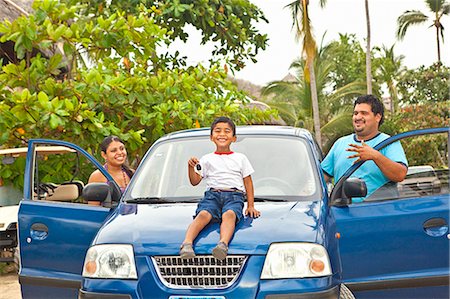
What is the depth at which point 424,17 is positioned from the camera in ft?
153

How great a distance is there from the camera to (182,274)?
471 cm

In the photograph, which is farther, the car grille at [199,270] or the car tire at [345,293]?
the car tire at [345,293]

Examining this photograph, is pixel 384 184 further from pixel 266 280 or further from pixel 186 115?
pixel 186 115

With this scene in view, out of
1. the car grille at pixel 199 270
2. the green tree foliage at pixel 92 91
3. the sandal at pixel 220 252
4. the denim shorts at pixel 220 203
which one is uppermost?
the green tree foliage at pixel 92 91

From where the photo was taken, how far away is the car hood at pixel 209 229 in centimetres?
470

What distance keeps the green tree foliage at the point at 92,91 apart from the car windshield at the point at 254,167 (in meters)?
3.95

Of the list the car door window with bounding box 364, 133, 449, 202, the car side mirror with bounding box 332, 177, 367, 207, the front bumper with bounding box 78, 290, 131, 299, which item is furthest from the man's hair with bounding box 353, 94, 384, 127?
the front bumper with bounding box 78, 290, 131, 299

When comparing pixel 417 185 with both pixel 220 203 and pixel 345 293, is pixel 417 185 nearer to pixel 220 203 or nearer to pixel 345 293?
pixel 345 293

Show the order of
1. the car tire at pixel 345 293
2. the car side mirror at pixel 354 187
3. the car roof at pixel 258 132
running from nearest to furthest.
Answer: the car tire at pixel 345 293 < the car side mirror at pixel 354 187 < the car roof at pixel 258 132

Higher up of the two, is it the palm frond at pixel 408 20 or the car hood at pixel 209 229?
the palm frond at pixel 408 20

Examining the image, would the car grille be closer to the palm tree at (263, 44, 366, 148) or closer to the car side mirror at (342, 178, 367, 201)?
the car side mirror at (342, 178, 367, 201)

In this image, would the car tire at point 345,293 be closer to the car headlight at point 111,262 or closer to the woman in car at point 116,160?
the car headlight at point 111,262

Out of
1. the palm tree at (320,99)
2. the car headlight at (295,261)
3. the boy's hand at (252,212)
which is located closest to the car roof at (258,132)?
the boy's hand at (252,212)

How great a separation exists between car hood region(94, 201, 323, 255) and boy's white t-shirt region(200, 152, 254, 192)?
0.23m
